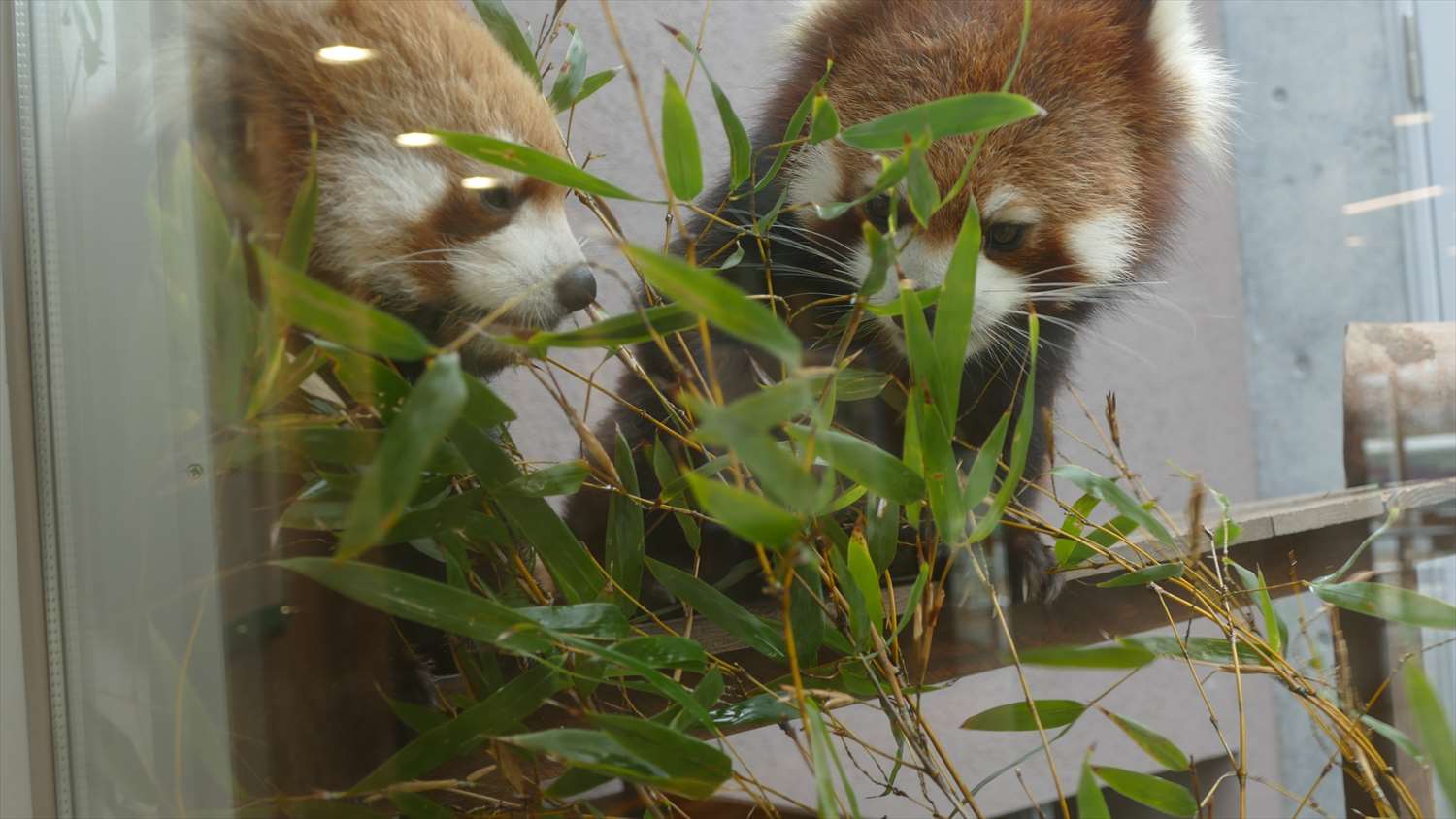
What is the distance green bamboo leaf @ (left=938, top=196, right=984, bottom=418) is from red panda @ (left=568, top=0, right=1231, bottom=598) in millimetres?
174

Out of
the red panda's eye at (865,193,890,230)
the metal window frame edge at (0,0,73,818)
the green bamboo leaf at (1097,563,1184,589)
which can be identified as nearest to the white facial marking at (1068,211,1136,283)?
the red panda's eye at (865,193,890,230)

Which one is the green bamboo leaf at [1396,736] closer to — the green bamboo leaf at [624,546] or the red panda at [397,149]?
the green bamboo leaf at [624,546]

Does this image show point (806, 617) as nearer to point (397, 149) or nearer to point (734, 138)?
point (734, 138)

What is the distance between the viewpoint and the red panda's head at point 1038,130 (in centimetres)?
85

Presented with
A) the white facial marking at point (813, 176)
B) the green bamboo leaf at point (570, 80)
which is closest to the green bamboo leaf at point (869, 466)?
the white facial marking at point (813, 176)

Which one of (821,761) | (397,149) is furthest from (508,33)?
(821,761)

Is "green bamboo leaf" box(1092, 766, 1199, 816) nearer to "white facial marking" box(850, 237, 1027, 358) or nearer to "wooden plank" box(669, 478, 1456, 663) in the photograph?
"wooden plank" box(669, 478, 1456, 663)

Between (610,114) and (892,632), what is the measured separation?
52cm

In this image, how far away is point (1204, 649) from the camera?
74 cm

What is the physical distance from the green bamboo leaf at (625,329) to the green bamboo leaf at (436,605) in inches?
6.0

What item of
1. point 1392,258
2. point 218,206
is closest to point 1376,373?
point 1392,258

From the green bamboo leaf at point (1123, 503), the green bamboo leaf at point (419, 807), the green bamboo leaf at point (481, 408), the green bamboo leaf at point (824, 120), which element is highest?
the green bamboo leaf at point (824, 120)

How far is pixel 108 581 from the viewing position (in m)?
0.78

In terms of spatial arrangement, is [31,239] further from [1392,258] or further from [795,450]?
[1392,258]
